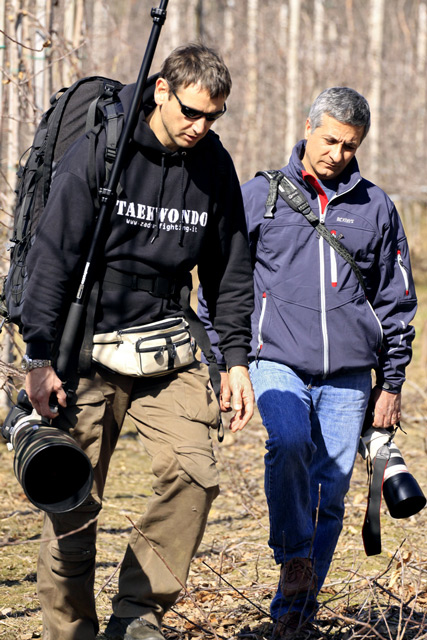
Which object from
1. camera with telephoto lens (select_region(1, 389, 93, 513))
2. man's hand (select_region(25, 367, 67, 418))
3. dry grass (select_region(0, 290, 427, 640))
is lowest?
dry grass (select_region(0, 290, 427, 640))

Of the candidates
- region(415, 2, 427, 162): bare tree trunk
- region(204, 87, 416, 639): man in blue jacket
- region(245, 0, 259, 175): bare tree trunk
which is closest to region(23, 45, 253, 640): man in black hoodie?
region(204, 87, 416, 639): man in blue jacket

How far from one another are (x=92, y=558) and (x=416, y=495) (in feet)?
4.79

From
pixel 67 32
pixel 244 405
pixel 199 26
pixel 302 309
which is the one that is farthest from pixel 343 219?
pixel 199 26

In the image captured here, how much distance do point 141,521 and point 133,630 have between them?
1.27 feet

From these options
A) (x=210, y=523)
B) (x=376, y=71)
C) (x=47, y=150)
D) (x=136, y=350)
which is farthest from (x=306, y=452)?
(x=376, y=71)

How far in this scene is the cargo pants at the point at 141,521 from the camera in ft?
10.5

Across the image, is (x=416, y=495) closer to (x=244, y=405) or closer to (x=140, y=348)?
(x=244, y=405)

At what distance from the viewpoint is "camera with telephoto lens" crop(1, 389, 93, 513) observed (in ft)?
9.47

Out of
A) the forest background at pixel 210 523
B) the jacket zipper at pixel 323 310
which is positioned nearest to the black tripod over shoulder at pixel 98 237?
the forest background at pixel 210 523

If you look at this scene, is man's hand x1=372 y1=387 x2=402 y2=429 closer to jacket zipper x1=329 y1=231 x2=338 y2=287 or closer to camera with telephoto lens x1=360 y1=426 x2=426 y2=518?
camera with telephoto lens x1=360 y1=426 x2=426 y2=518

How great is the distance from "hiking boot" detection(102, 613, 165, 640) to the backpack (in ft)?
3.80

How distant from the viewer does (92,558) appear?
10.7 ft

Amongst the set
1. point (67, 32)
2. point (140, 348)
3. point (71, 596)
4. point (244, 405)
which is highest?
point (67, 32)

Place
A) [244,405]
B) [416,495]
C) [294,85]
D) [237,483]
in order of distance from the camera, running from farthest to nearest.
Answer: [294,85] < [237,483] < [416,495] < [244,405]
